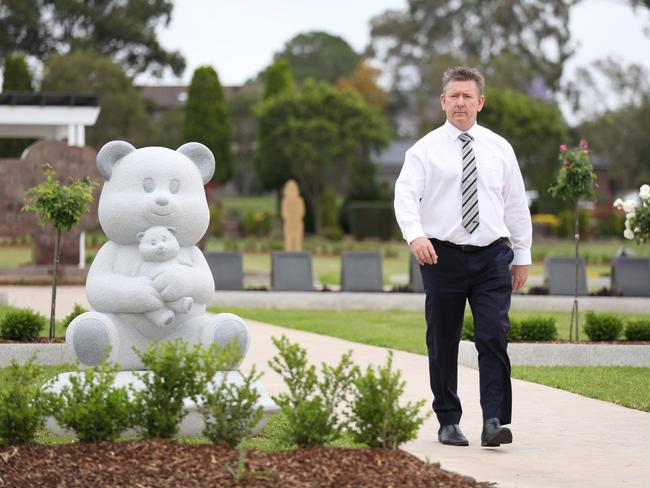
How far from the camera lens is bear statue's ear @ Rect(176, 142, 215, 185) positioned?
8.23m

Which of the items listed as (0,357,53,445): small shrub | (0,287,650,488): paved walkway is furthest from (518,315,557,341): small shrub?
(0,357,53,445): small shrub

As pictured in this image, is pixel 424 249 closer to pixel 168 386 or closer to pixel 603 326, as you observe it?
pixel 168 386

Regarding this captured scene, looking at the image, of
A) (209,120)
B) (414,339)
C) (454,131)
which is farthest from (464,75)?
(209,120)

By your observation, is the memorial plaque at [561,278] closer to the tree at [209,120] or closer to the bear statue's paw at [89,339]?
the bear statue's paw at [89,339]

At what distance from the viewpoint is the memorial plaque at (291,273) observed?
1917cm

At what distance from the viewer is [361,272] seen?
19.5m

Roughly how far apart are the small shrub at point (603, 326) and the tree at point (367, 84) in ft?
181

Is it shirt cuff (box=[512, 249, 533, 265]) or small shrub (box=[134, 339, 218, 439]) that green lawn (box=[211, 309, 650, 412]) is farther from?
small shrub (box=[134, 339, 218, 439])

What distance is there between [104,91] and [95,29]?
37.6 feet

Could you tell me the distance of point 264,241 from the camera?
121 feet

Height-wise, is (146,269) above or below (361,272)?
above

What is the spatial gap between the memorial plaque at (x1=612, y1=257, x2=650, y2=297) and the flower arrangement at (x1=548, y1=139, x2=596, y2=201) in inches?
269

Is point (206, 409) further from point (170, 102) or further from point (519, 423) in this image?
point (170, 102)

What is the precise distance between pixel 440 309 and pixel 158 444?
6.41 ft
